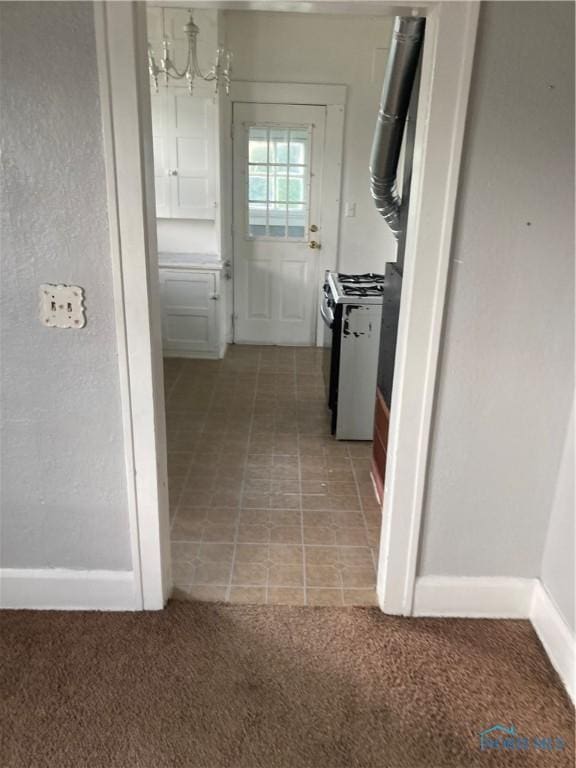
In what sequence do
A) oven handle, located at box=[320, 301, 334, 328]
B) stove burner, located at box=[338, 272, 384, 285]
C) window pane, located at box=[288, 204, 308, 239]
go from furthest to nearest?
1. window pane, located at box=[288, 204, 308, 239]
2. stove burner, located at box=[338, 272, 384, 285]
3. oven handle, located at box=[320, 301, 334, 328]

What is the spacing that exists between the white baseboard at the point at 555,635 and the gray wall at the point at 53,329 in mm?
1431

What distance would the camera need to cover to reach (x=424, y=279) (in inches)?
70.6

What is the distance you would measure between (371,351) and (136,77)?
2.01 metres

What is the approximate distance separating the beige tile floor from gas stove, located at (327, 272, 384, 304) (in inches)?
32.6

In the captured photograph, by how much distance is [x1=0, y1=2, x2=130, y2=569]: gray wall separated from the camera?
5.34 ft

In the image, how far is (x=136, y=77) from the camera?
163 centimetres

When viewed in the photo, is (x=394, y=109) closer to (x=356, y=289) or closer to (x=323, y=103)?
(x=356, y=289)

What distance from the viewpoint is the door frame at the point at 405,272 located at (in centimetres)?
161

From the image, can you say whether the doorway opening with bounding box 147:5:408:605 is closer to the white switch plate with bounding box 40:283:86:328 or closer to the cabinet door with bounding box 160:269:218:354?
the cabinet door with bounding box 160:269:218:354

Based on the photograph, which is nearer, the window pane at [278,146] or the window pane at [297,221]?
the window pane at [278,146]

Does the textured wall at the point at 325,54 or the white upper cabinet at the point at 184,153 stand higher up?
the textured wall at the point at 325,54

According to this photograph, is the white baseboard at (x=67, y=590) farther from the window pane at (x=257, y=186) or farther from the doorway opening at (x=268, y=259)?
the window pane at (x=257, y=186)

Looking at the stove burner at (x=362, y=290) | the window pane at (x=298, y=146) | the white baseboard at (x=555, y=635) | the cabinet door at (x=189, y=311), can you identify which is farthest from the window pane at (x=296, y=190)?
the white baseboard at (x=555, y=635)

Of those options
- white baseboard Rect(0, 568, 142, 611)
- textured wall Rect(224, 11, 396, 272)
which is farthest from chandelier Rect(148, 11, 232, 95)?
white baseboard Rect(0, 568, 142, 611)
